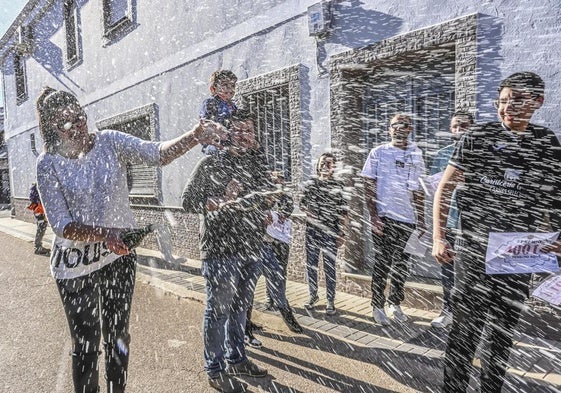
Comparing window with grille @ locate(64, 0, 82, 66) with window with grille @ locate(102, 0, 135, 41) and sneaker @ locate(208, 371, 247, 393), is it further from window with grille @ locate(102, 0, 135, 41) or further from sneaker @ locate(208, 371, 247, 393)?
sneaker @ locate(208, 371, 247, 393)

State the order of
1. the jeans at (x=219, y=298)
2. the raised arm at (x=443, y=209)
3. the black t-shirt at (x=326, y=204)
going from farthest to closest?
the black t-shirt at (x=326, y=204) → the jeans at (x=219, y=298) → the raised arm at (x=443, y=209)

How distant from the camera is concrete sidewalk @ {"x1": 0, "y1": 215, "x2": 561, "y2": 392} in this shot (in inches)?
131

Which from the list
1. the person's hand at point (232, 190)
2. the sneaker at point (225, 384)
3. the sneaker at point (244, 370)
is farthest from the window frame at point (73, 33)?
the sneaker at point (225, 384)

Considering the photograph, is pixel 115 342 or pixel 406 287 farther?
pixel 406 287

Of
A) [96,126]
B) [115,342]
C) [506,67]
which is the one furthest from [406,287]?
[96,126]

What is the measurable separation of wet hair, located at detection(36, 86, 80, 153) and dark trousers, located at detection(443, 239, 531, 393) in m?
2.41

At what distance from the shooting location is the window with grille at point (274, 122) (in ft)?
22.7

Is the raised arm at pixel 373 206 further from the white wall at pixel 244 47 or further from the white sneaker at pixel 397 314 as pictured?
the white wall at pixel 244 47

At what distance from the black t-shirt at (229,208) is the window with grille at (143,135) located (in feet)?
23.5

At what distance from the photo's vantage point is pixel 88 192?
2377mm

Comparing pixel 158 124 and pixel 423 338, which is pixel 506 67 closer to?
pixel 423 338

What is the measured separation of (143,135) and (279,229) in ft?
23.4

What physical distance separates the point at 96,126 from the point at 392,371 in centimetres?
1174

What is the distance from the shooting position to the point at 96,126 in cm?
1266
